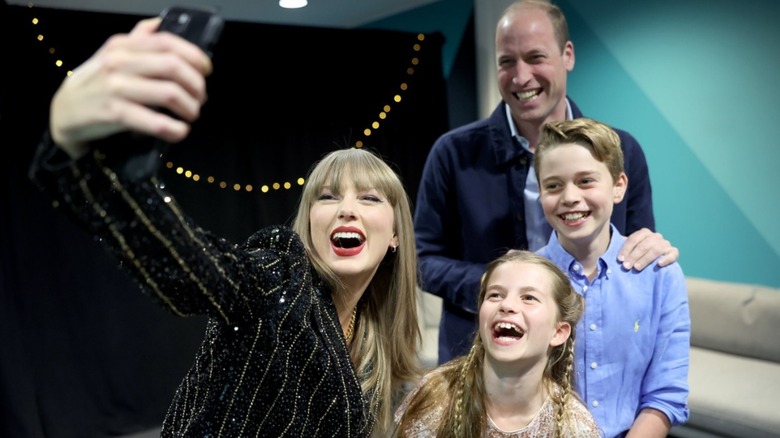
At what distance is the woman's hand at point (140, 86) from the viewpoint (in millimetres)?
644

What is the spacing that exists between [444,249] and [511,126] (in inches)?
15.9

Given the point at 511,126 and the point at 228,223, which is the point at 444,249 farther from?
the point at 228,223

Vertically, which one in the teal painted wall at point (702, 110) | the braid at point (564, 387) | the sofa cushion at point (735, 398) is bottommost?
the sofa cushion at point (735, 398)

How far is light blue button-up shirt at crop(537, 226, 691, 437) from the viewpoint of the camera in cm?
161

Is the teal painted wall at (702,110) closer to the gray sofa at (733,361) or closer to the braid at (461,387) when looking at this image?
the gray sofa at (733,361)

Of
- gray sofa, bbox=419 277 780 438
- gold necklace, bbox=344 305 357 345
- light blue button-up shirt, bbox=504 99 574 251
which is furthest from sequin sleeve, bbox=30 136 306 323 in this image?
gray sofa, bbox=419 277 780 438

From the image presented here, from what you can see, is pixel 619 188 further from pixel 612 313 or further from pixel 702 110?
pixel 702 110

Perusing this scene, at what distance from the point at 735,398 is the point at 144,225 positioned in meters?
3.30

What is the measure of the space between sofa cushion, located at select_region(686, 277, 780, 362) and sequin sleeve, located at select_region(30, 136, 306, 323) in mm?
3608

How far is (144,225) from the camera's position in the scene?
2.64 feet

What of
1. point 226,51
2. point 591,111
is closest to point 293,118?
point 226,51

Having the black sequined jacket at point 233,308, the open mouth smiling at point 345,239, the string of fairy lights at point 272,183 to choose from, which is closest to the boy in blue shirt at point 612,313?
the open mouth smiling at point 345,239

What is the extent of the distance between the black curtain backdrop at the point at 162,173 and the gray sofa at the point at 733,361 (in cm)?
163

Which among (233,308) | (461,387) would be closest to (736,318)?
(461,387)
